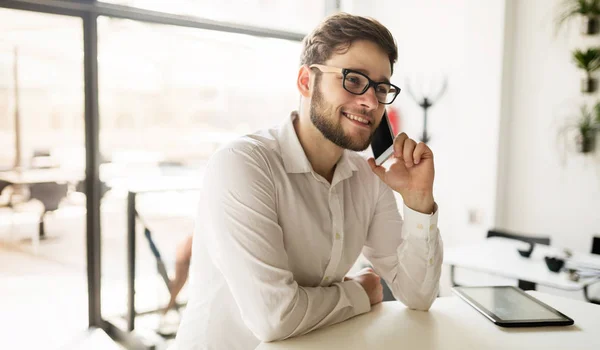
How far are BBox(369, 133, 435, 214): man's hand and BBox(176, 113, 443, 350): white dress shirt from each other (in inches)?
1.7

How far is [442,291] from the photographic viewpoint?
418 cm

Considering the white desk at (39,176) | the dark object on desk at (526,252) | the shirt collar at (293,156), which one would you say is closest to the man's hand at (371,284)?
the shirt collar at (293,156)

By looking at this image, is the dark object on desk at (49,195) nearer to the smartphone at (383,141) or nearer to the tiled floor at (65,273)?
the tiled floor at (65,273)

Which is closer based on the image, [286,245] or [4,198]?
[286,245]

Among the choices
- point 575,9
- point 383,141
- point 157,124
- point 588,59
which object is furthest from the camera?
point 157,124

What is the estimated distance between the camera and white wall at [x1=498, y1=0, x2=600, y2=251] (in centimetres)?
359

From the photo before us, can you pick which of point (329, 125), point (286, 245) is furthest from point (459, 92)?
point (286, 245)

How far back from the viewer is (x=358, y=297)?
1333 millimetres

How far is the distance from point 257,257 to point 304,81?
62cm

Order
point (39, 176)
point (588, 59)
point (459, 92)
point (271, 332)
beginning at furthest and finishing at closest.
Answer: point (459, 92) → point (588, 59) → point (39, 176) → point (271, 332)

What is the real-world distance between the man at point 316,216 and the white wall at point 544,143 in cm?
266

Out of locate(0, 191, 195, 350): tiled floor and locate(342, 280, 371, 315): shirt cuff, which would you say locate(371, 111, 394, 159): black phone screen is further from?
locate(0, 191, 195, 350): tiled floor

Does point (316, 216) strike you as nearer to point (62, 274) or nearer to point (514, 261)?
point (514, 261)

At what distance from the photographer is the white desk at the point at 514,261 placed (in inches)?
100
